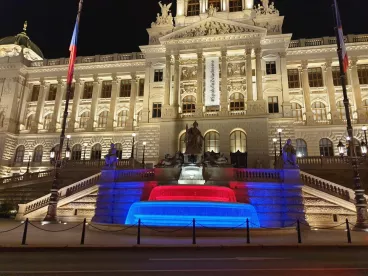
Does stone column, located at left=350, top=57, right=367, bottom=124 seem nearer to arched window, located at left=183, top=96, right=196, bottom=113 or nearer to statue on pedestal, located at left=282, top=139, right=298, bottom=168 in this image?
arched window, located at left=183, top=96, right=196, bottom=113

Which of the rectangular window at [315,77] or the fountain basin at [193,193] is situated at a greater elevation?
the rectangular window at [315,77]

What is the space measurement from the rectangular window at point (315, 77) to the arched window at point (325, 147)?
27.1 feet

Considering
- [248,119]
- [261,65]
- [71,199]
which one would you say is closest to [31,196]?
[71,199]

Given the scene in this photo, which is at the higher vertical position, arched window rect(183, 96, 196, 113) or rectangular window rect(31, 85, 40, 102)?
rectangular window rect(31, 85, 40, 102)

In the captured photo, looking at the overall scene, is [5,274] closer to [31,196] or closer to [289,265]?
[289,265]

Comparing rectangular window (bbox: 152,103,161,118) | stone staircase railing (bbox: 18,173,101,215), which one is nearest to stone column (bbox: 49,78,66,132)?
rectangular window (bbox: 152,103,161,118)

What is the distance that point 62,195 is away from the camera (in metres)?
23.8

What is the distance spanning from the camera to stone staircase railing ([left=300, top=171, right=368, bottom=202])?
821 inches

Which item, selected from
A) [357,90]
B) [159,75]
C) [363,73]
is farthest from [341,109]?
[159,75]

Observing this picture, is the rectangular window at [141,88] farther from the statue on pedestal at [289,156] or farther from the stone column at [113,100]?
the statue on pedestal at [289,156]

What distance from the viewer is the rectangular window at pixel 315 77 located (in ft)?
138

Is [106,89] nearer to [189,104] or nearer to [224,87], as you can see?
[189,104]

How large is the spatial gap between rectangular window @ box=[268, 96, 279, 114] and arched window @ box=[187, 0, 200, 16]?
17924 mm

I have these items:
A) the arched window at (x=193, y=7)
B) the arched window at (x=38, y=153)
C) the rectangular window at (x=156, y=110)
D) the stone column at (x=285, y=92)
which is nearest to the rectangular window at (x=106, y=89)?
the rectangular window at (x=156, y=110)
